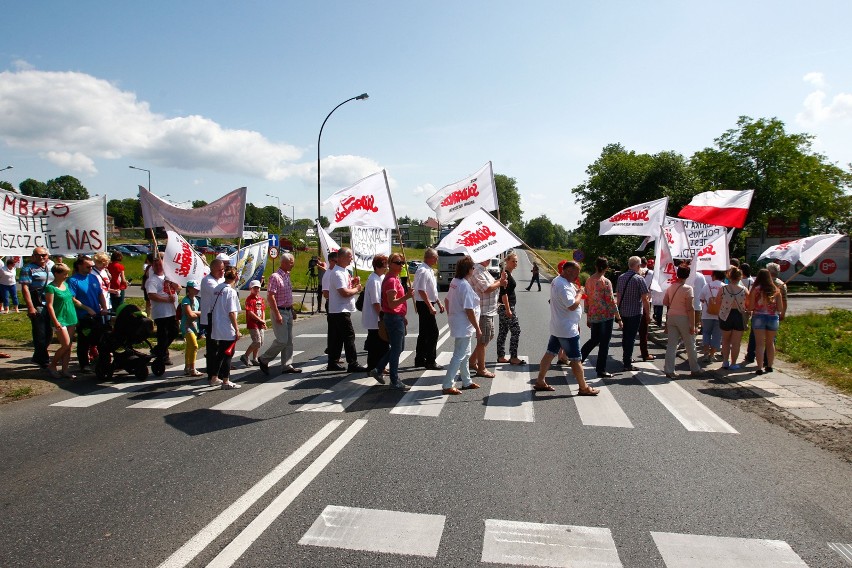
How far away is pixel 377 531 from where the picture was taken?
3.78 metres

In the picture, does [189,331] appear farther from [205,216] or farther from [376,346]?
[376,346]

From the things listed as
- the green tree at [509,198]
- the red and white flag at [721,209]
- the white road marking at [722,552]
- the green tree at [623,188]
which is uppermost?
the green tree at [509,198]

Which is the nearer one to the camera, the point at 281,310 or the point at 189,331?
the point at 189,331

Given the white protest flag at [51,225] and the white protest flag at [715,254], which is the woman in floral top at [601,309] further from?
the white protest flag at [51,225]

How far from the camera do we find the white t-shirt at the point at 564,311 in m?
7.68

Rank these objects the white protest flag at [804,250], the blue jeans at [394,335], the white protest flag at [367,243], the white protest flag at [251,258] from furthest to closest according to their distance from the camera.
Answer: the white protest flag at [251,258] < the white protest flag at [804,250] < the white protest flag at [367,243] < the blue jeans at [394,335]

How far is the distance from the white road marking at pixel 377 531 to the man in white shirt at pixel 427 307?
4.66 metres

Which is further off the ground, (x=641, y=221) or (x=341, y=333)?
(x=641, y=221)

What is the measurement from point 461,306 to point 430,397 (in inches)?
49.7

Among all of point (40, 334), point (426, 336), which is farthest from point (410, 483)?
point (40, 334)

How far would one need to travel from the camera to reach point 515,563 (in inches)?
134

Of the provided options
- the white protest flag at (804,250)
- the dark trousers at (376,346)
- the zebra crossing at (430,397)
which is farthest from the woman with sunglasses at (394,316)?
A: the white protest flag at (804,250)

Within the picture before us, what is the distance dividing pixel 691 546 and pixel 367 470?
2.47m

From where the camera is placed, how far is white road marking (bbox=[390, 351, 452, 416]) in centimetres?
686
